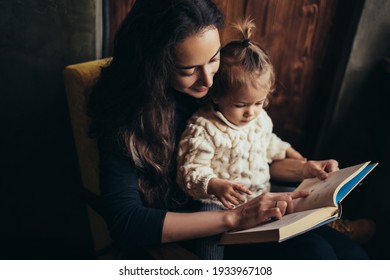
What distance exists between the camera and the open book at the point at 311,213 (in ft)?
3.17

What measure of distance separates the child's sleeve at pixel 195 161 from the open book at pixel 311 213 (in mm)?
165

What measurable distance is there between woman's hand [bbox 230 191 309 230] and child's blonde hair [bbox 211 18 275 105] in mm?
330

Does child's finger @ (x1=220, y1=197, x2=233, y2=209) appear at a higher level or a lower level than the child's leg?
higher

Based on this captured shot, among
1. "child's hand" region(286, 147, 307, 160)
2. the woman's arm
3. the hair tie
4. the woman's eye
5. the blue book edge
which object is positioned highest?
the hair tie

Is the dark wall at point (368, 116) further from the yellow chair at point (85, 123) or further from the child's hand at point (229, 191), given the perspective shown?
the yellow chair at point (85, 123)

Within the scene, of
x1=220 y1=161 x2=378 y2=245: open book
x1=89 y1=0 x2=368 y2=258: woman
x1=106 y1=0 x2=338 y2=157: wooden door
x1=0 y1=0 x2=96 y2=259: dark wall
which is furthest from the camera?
x1=106 y1=0 x2=338 y2=157: wooden door

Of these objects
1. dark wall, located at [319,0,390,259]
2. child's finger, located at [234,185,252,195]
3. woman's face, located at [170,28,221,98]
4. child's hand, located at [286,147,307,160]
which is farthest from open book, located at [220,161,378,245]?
dark wall, located at [319,0,390,259]

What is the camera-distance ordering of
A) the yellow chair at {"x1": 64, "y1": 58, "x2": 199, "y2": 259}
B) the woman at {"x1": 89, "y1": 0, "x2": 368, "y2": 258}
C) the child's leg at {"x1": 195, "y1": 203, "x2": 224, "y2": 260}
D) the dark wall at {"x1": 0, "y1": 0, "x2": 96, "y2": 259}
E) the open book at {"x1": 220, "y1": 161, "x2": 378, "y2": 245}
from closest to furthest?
1. the open book at {"x1": 220, "y1": 161, "x2": 378, "y2": 245}
2. the woman at {"x1": 89, "y1": 0, "x2": 368, "y2": 258}
3. the child's leg at {"x1": 195, "y1": 203, "x2": 224, "y2": 260}
4. the yellow chair at {"x1": 64, "y1": 58, "x2": 199, "y2": 259}
5. the dark wall at {"x1": 0, "y1": 0, "x2": 96, "y2": 259}

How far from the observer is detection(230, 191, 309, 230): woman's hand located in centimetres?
110

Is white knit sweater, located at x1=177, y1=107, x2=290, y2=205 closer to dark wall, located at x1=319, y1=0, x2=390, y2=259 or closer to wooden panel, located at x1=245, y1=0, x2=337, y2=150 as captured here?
wooden panel, located at x1=245, y1=0, x2=337, y2=150

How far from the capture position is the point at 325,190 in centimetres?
109
